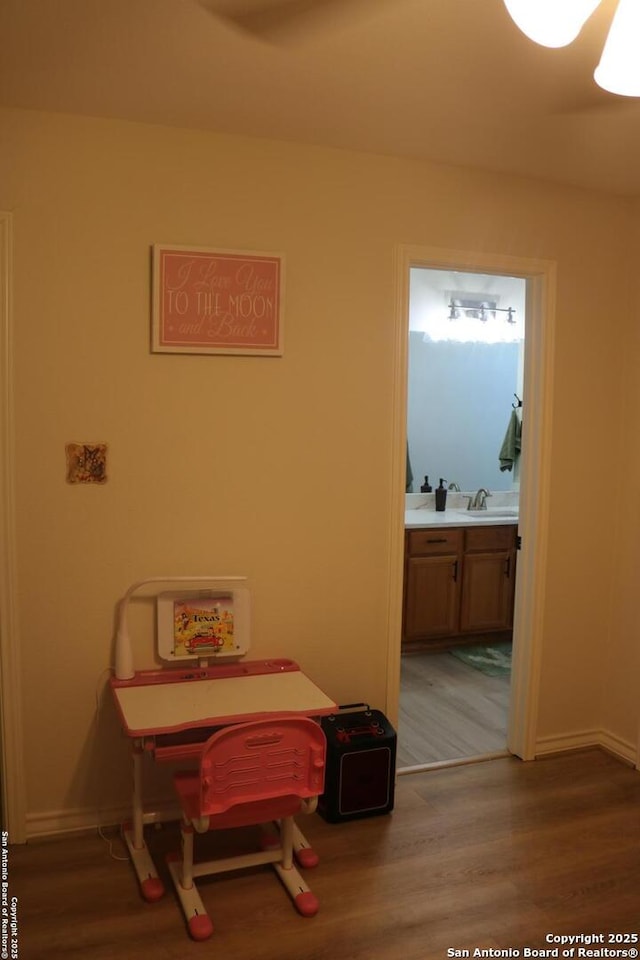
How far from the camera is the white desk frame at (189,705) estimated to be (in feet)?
7.93

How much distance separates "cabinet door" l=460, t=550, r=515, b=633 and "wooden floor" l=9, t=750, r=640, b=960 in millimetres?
1849

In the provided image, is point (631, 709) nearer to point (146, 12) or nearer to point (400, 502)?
point (400, 502)

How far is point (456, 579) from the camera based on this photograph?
192 inches

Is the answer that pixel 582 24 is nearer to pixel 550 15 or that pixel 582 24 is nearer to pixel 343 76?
pixel 550 15

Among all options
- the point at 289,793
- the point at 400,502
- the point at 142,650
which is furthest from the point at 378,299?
the point at 289,793

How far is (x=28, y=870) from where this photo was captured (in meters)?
2.55

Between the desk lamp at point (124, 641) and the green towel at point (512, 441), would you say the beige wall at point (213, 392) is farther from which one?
the green towel at point (512, 441)

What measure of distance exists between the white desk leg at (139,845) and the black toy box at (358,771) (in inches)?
27.4

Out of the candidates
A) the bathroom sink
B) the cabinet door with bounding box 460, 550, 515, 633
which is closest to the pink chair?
the cabinet door with bounding box 460, 550, 515, 633

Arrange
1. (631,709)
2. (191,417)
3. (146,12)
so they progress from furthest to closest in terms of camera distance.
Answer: (631,709)
(191,417)
(146,12)

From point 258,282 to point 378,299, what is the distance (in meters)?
0.50

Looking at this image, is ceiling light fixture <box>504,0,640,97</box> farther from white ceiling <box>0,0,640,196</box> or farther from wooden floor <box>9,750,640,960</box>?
wooden floor <box>9,750,640,960</box>

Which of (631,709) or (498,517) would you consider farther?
(498,517)

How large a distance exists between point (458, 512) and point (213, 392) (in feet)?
9.48
